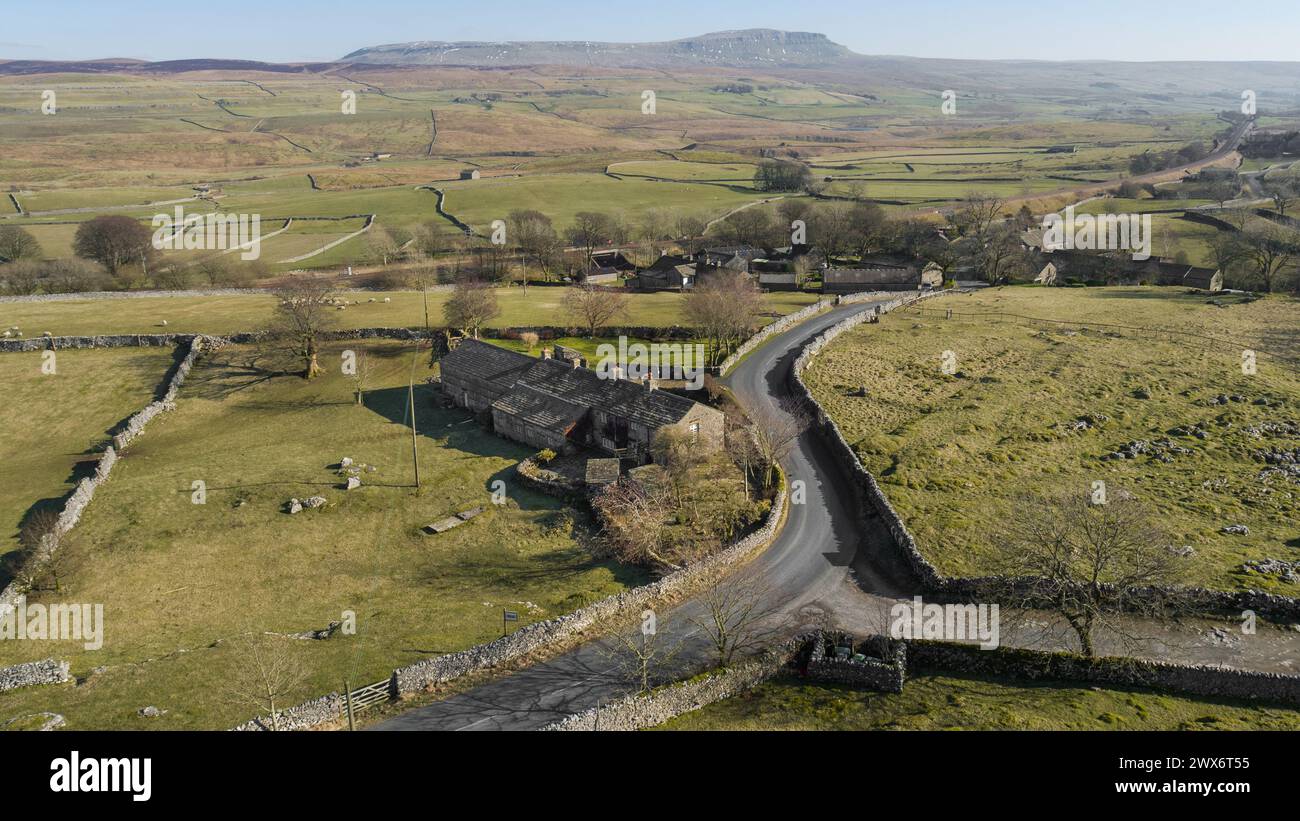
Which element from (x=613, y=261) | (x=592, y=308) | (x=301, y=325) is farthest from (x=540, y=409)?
(x=613, y=261)

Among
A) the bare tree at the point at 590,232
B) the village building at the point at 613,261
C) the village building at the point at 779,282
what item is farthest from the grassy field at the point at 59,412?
the village building at the point at 779,282

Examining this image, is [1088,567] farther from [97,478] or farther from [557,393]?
[97,478]

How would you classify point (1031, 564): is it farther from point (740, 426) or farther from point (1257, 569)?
point (740, 426)

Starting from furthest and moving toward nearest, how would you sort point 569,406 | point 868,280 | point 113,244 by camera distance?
1. point 113,244
2. point 868,280
3. point 569,406

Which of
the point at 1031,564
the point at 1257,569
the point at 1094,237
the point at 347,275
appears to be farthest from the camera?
the point at 1094,237

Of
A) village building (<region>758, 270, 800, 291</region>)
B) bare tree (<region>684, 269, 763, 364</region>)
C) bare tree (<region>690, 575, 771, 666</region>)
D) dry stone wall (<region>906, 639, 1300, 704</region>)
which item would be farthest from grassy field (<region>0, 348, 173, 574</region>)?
village building (<region>758, 270, 800, 291</region>)

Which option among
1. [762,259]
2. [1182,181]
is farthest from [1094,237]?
[1182,181]
